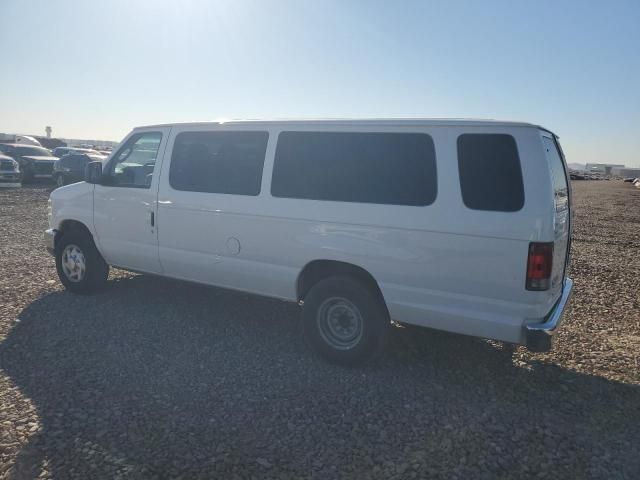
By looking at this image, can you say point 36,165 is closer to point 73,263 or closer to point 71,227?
point 71,227

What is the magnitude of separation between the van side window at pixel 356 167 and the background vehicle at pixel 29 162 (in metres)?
23.2

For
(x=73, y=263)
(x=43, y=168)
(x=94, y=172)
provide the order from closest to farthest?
(x=94, y=172) < (x=73, y=263) < (x=43, y=168)

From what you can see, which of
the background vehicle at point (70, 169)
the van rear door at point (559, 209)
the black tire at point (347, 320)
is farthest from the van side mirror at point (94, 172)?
the background vehicle at point (70, 169)

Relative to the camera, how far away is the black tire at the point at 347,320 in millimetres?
4547

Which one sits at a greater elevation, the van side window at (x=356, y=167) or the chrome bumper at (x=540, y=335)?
the van side window at (x=356, y=167)

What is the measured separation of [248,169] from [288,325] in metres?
1.83

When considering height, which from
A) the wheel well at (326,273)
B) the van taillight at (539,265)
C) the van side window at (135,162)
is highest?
the van side window at (135,162)

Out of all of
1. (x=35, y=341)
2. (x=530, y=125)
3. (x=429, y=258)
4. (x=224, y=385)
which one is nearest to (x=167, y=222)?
(x=35, y=341)

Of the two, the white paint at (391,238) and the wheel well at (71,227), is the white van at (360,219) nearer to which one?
the white paint at (391,238)

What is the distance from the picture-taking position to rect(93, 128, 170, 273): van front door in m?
5.86

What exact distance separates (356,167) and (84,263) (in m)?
3.87

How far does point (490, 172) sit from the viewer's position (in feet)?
13.2

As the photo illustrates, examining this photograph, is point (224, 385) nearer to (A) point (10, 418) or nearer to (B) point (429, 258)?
(A) point (10, 418)

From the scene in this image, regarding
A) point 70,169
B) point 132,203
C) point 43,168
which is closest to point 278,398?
point 132,203
